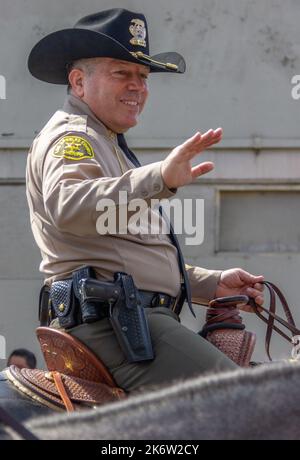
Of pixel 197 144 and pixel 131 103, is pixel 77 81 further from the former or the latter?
pixel 197 144

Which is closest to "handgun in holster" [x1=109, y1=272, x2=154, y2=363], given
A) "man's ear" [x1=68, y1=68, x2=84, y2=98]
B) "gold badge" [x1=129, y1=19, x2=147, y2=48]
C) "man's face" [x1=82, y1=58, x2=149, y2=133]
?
"man's face" [x1=82, y1=58, x2=149, y2=133]

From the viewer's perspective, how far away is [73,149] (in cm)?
358

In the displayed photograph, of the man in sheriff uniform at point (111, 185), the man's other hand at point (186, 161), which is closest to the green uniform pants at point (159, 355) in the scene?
the man in sheriff uniform at point (111, 185)

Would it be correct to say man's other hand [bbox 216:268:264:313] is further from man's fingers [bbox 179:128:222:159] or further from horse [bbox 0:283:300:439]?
horse [bbox 0:283:300:439]

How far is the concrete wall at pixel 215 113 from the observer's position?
1056 cm

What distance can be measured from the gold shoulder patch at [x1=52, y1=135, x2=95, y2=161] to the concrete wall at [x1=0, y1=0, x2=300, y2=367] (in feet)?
22.4

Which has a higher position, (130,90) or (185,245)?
(130,90)

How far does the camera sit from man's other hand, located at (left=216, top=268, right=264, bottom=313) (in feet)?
13.6

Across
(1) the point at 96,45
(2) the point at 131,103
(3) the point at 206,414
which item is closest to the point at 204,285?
(2) the point at 131,103
